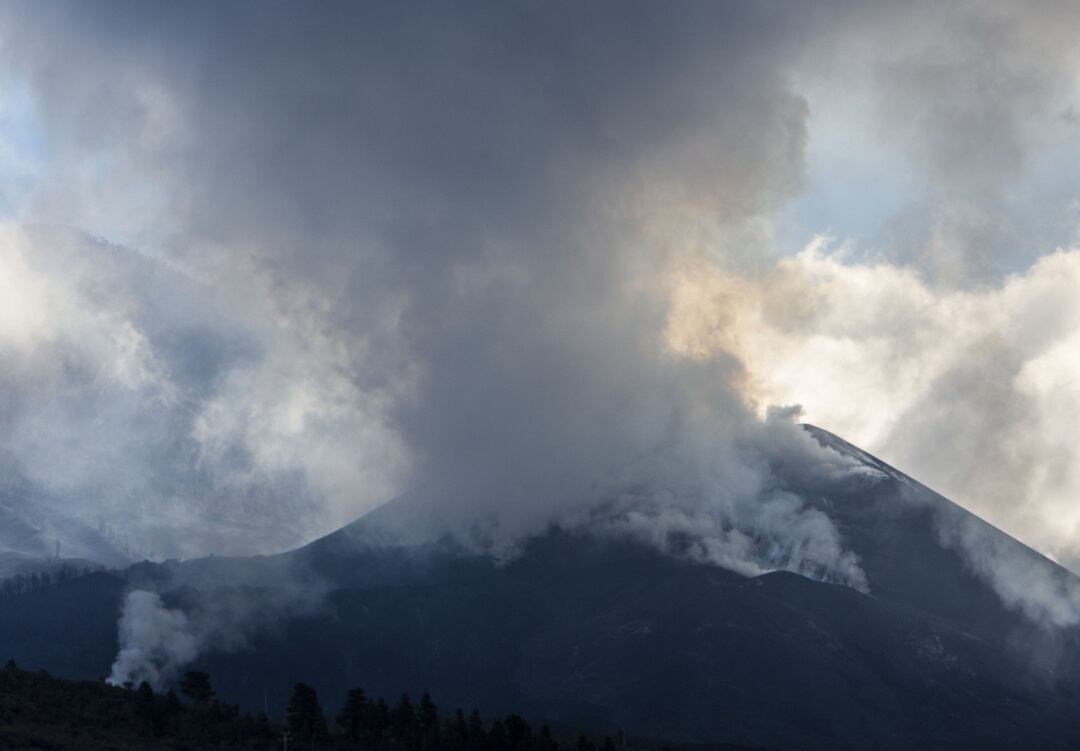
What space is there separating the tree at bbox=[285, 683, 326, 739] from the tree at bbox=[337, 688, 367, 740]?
11.7 ft

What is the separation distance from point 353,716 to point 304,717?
7300 millimetres

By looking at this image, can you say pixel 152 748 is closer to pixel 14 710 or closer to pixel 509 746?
pixel 14 710

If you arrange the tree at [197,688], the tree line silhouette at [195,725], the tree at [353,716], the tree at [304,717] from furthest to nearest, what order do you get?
the tree at [353,716] → the tree at [197,688] → the tree at [304,717] → the tree line silhouette at [195,725]

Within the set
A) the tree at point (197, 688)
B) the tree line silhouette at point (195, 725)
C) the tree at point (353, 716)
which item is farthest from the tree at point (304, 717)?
the tree at point (197, 688)

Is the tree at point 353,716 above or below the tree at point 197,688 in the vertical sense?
below

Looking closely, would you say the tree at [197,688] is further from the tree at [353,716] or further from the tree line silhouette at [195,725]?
the tree at [353,716]

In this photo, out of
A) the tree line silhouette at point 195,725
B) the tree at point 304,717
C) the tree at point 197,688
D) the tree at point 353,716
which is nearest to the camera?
the tree line silhouette at point 195,725

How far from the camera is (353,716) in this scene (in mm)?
165875

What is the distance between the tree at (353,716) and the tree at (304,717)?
3.57 metres

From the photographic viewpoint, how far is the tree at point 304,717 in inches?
6295

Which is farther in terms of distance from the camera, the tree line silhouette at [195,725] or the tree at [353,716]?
the tree at [353,716]

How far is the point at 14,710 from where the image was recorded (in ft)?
465

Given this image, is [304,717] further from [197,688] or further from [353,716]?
[197,688]

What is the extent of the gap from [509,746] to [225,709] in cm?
3386
